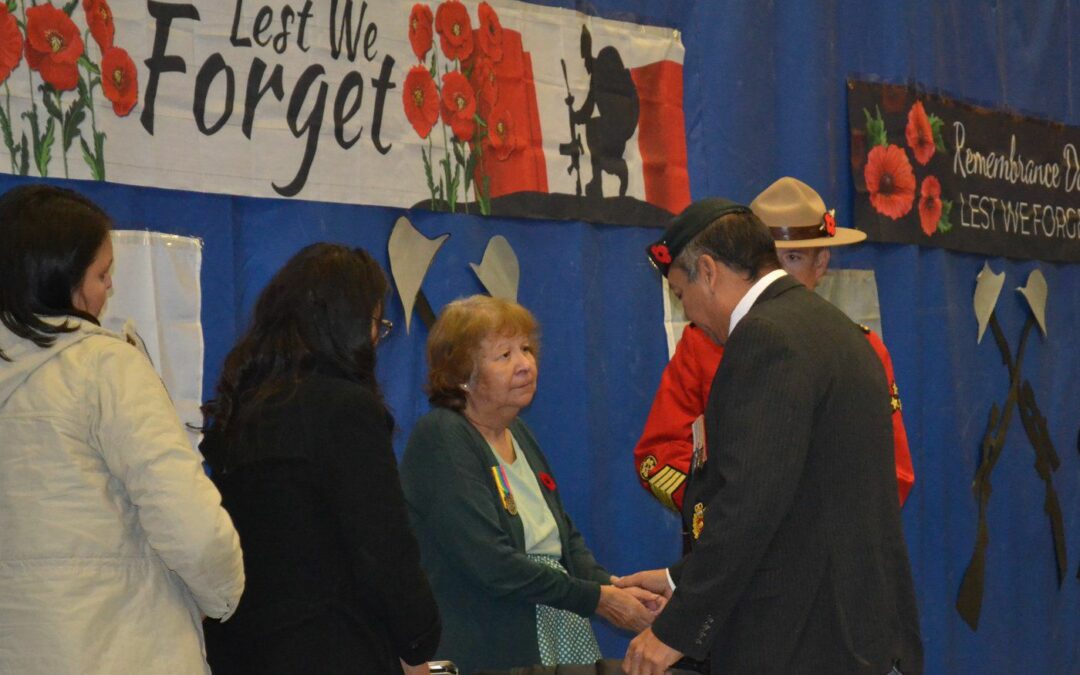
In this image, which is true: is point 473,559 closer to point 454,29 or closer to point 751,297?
point 751,297

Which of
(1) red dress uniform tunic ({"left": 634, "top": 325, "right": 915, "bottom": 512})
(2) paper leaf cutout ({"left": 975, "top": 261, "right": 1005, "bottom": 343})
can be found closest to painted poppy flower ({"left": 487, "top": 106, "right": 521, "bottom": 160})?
(1) red dress uniform tunic ({"left": 634, "top": 325, "right": 915, "bottom": 512})

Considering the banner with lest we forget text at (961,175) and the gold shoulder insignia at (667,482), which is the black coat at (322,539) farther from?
the banner with lest we forget text at (961,175)

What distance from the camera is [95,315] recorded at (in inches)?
79.1

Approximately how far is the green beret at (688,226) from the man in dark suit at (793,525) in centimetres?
17

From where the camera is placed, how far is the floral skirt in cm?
278

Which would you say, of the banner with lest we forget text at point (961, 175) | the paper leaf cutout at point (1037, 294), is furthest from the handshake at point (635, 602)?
the paper leaf cutout at point (1037, 294)

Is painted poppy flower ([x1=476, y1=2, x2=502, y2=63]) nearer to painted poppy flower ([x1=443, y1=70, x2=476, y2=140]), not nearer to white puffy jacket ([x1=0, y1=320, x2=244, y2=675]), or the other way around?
painted poppy flower ([x1=443, y1=70, x2=476, y2=140])

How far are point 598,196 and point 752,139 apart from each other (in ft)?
2.28

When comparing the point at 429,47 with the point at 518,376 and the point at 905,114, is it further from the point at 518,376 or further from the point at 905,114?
the point at 905,114

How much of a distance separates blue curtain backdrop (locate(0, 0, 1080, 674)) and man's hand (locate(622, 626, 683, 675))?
2.84 feet

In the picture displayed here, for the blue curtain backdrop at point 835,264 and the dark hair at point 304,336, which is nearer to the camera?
the dark hair at point 304,336

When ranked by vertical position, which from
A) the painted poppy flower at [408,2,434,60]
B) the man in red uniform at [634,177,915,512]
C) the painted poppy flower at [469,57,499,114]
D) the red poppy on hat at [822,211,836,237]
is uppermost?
the painted poppy flower at [408,2,434,60]

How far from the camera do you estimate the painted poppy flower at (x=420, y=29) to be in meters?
3.29

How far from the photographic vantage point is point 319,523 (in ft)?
6.68
